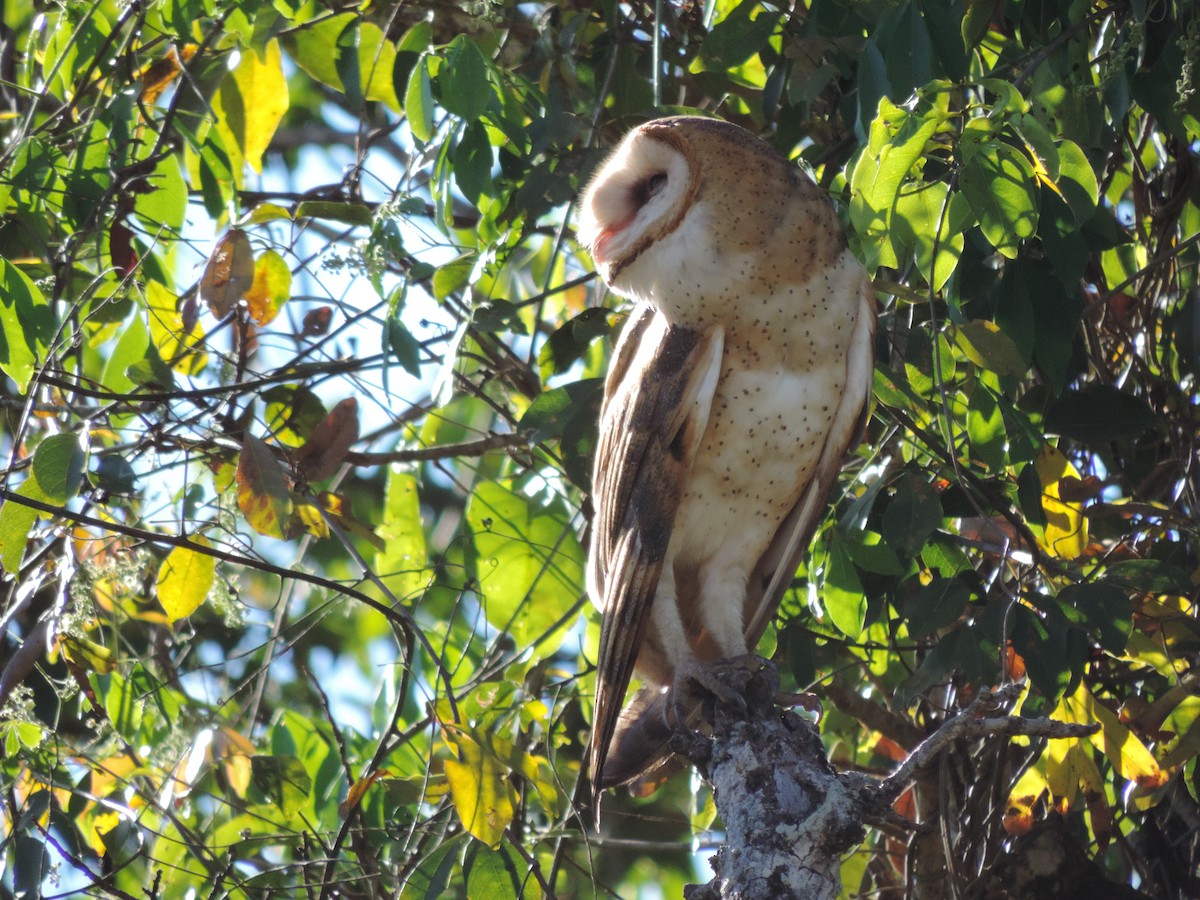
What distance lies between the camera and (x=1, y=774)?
2.45 metres

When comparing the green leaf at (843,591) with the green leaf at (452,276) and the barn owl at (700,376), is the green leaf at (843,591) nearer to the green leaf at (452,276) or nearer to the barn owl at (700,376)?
the barn owl at (700,376)

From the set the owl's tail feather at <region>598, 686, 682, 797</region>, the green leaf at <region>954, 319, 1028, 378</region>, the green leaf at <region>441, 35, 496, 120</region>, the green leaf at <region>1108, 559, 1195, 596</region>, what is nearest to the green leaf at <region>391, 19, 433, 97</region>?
the green leaf at <region>441, 35, 496, 120</region>

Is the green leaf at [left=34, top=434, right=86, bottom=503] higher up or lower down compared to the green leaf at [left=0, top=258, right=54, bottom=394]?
lower down

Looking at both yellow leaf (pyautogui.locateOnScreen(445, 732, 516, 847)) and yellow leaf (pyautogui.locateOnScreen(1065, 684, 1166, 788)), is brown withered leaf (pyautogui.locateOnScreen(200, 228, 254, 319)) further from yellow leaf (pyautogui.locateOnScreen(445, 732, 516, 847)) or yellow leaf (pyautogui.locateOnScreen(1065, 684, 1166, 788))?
yellow leaf (pyautogui.locateOnScreen(1065, 684, 1166, 788))

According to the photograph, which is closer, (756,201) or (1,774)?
(756,201)

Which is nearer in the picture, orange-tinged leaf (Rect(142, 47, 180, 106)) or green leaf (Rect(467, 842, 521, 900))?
green leaf (Rect(467, 842, 521, 900))

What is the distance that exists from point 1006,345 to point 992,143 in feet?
1.25

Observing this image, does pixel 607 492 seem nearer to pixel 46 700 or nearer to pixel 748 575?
pixel 748 575

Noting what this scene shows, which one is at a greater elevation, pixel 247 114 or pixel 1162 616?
pixel 247 114

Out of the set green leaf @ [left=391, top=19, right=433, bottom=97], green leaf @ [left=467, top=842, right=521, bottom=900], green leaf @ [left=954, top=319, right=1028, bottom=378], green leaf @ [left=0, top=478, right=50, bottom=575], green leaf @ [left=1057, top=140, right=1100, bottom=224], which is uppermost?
green leaf @ [left=391, top=19, right=433, bottom=97]

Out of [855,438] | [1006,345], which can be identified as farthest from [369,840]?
[1006,345]

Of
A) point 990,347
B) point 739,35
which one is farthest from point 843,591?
point 739,35

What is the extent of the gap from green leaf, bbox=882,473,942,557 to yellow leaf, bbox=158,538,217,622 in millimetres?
1184

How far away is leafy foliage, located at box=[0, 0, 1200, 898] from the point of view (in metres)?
1.91
